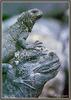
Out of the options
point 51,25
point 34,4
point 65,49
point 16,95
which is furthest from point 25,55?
point 51,25

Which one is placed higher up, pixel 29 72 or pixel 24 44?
pixel 24 44

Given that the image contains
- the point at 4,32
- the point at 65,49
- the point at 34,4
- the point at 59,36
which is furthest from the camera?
the point at 59,36

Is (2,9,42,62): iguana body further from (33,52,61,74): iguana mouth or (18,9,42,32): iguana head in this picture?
(33,52,61,74): iguana mouth

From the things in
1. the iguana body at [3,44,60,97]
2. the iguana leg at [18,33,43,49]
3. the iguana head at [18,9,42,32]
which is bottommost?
the iguana body at [3,44,60,97]

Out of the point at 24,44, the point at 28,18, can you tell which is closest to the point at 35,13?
the point at 28,18

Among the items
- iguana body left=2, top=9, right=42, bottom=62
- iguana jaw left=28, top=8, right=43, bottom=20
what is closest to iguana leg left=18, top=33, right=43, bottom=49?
iguana body left=2, top=9, right=42, bottom=62

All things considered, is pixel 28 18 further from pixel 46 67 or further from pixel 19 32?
pixel 46 67

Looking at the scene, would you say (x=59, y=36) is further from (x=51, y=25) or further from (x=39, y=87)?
(x=39, y=87)

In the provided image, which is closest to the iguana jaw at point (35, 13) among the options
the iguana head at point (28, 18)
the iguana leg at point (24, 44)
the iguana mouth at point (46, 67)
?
the iguana head at point (28, 18)
